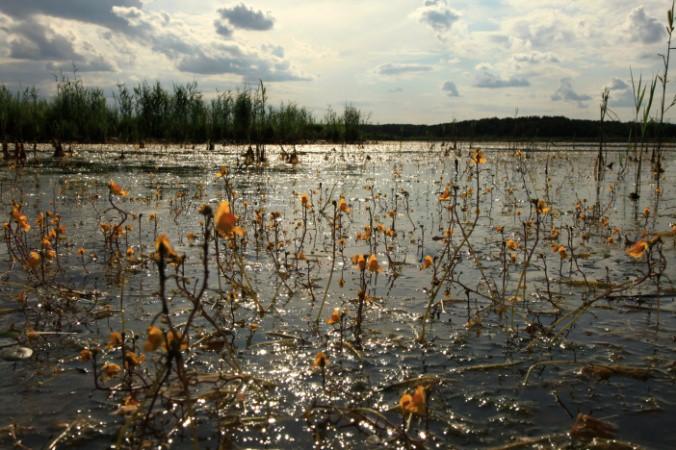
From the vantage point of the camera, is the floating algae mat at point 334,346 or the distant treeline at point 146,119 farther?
the distant treeline at point 146,119

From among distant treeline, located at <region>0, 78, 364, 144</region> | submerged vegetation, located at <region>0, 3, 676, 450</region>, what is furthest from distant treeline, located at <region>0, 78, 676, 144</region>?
submerged vegetation, located at <region>0, 3, 676, 450</region>

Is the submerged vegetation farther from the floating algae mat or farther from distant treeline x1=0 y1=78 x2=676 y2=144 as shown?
distant treeline x1=0 y1=78 x2=676 y2=144

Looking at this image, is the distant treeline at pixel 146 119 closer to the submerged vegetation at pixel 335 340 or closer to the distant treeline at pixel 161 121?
the distant treeline at pixel 161 121

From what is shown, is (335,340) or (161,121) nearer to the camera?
(335,340)

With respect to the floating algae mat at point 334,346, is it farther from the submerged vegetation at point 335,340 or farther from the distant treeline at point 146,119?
the distant treeline at point 146,119

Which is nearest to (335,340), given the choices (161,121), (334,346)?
(334,346)

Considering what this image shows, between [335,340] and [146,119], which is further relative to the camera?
[146,119]

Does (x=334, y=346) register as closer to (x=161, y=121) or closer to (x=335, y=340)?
(x=335, y=340)

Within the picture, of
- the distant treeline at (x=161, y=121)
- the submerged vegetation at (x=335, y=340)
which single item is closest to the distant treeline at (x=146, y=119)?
the distant treeline at (x=161, y=121)

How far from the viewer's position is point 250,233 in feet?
19.2

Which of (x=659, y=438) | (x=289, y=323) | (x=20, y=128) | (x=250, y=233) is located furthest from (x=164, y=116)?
(x=659, y=438)

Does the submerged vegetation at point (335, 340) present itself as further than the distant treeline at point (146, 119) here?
No

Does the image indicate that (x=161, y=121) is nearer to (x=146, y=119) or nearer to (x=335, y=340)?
(x=146, y=119)

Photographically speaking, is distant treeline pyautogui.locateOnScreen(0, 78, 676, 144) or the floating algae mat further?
distant treeline pyautogui.locateOnScreen(0, 78, 676, 144)
